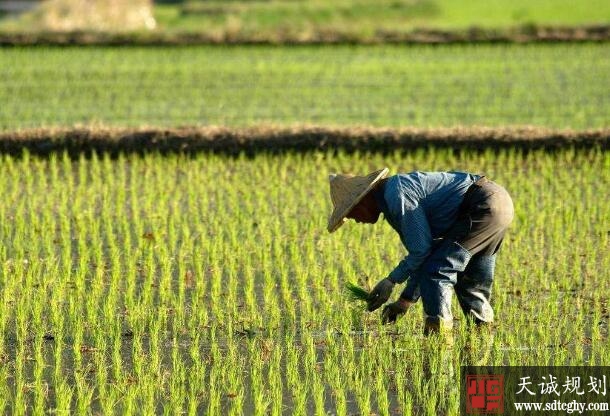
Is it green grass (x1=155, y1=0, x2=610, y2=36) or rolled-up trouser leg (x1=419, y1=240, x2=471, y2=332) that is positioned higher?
green grass (x1=155, y1=0, x2=610, y2=36)

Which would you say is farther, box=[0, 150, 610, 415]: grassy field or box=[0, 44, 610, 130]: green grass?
box=[0, 44, 610, 130]: green grass

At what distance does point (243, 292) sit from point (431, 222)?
141cm

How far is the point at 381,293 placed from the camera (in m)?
5.39

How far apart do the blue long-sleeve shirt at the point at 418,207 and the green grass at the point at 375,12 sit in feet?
59.1

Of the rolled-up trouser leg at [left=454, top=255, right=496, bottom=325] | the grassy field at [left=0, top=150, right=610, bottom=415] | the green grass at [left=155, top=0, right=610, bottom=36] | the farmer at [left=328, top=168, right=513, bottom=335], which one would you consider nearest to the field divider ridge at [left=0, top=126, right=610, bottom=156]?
the grassy field at [left=0, top=150, right=610, bottom=415]

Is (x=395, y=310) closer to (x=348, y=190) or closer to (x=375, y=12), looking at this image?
(x=348, y=190)

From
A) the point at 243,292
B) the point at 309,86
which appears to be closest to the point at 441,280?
the point at 243,292

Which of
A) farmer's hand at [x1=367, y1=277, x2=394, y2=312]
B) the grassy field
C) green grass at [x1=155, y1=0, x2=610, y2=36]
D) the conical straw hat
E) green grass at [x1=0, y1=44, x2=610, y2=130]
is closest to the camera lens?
the grassy field

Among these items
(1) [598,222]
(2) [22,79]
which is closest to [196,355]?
(1) [598,222]

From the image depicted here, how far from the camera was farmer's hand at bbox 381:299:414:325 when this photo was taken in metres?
5.48

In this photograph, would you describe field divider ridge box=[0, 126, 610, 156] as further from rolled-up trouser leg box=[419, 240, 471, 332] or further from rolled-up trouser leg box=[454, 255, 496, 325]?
rolled-up trouser leg box=[419, 240, 471, 332]

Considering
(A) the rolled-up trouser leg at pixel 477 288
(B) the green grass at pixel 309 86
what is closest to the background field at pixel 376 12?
(B) the green grass at pixel 309 86

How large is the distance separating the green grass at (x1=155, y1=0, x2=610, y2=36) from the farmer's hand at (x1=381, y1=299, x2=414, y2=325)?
18.1 metres

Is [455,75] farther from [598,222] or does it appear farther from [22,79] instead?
[598,222]
